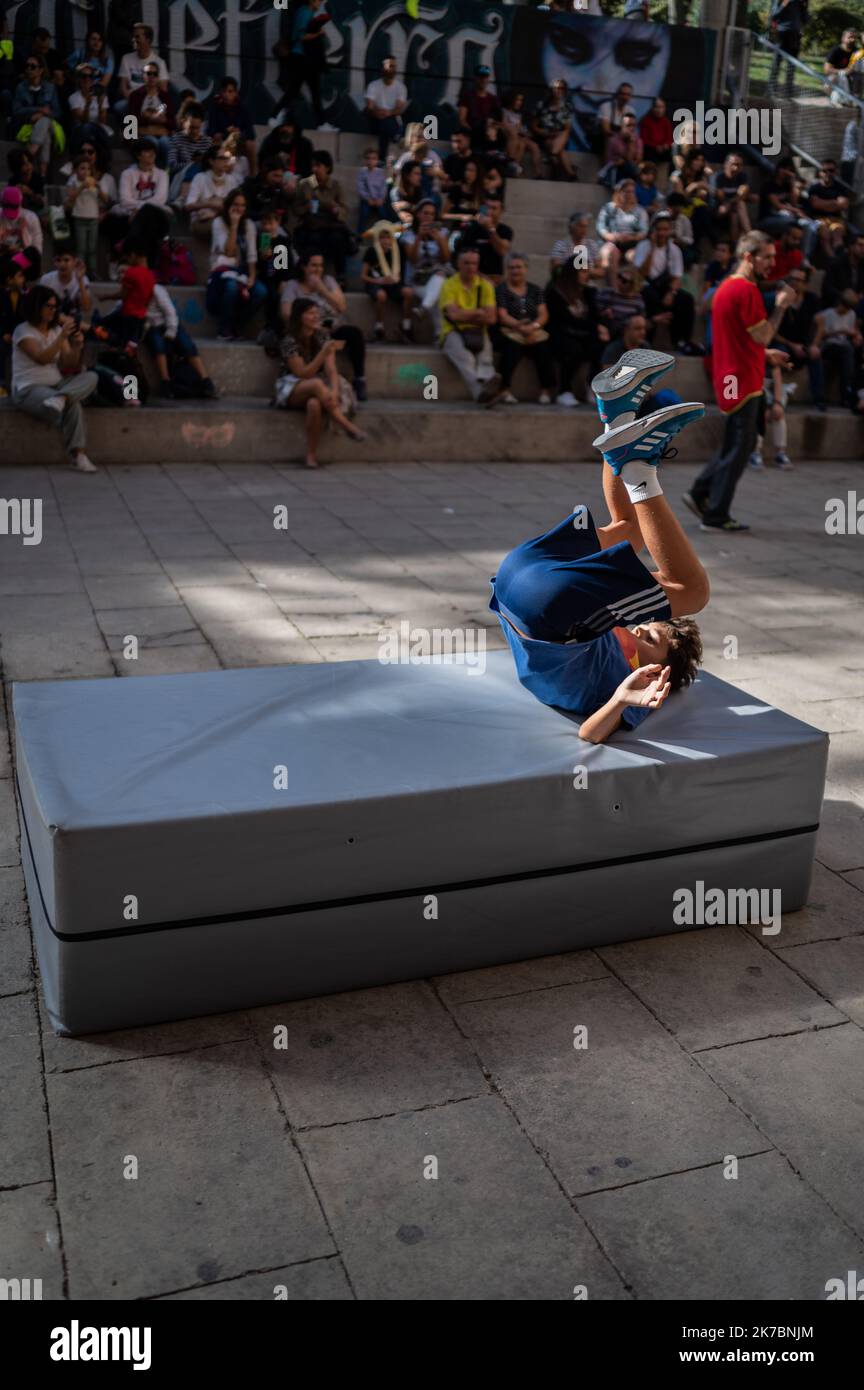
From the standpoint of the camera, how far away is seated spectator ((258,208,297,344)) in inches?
443

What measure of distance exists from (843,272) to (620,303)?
297cm

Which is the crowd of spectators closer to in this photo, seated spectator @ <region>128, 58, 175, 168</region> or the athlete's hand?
seated spectator @ <region>128, 58, 175, 168</region>

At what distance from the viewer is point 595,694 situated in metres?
3.72

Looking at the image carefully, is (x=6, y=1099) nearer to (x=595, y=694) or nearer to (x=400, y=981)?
(x=400, y=981)

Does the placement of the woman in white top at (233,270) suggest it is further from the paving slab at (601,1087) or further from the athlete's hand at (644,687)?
the paving slab at (601,1087)

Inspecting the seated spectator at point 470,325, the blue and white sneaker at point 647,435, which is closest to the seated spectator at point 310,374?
the seated spectator at point 470,325

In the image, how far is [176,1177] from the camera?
2.63 m

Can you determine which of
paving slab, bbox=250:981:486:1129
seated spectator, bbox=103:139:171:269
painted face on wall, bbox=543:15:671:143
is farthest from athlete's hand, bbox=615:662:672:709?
painted face on wall, bbox=543:15:671:143

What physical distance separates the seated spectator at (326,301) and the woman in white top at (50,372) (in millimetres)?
2123

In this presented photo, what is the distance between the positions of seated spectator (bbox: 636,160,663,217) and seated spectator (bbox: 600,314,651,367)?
247 cm

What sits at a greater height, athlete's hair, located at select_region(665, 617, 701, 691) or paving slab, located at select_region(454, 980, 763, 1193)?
athlete's hair, located at select_region(665, 617, 701, 691)

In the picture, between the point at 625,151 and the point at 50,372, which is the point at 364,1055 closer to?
the point at 50,372
